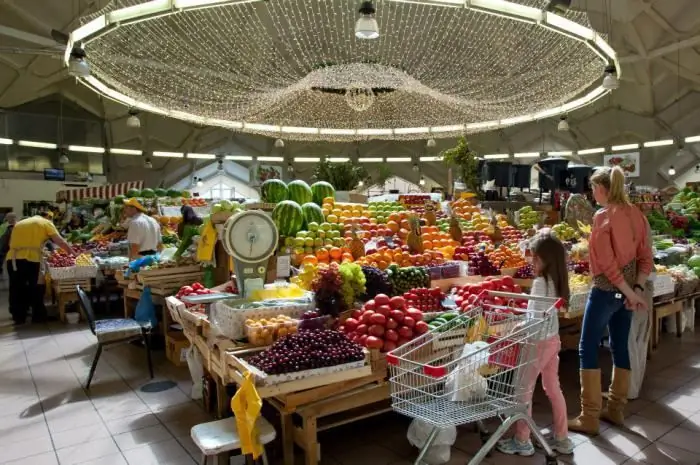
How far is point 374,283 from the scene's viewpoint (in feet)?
13.1

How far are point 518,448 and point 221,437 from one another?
5.67 feet

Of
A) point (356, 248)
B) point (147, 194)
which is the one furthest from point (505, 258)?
point (147, 194)

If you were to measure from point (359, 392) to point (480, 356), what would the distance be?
875mm

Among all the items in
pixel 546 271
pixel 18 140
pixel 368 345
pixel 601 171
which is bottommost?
pixel 368 345

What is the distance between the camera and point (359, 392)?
310 cm

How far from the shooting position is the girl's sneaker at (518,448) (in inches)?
122

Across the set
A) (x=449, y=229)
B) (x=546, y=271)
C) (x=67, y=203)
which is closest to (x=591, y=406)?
(x=546, y=271)

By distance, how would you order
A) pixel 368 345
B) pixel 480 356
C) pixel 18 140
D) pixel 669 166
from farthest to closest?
1. pixel 669 166
2. pixel 18 140
3. pixel 368 345
4. pixel 480 356

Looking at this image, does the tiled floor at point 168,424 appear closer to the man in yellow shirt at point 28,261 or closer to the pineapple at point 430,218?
the man in yellow shirt at point 28,261

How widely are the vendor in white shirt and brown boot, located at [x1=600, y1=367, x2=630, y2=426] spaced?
17.6ft

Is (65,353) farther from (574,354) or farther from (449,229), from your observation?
(574,354)

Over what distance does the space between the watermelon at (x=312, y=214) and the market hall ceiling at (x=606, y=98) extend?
10397 mm

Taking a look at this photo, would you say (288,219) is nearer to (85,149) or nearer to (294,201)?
(294,201)

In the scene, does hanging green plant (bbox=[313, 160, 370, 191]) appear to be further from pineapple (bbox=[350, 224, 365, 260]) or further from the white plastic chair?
the white plastic chair
